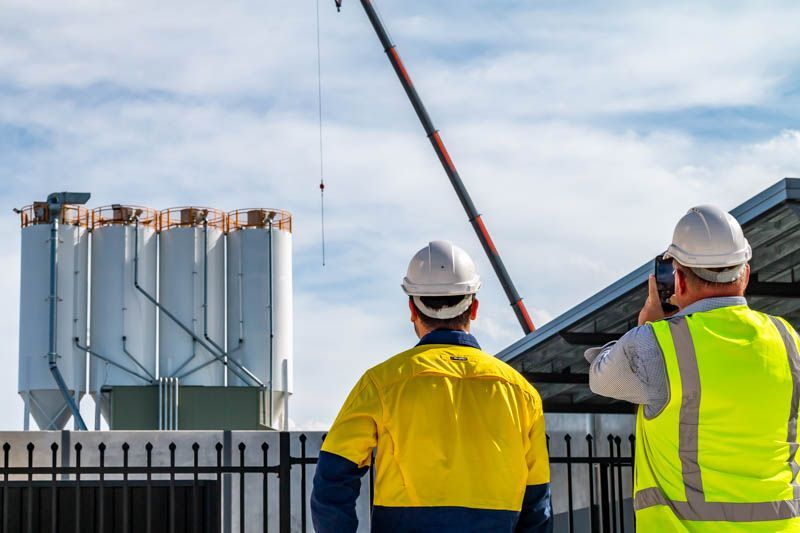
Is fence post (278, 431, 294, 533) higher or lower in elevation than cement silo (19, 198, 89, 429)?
lower

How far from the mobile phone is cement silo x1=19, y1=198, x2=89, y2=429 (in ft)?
80.1

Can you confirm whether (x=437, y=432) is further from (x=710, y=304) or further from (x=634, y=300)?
(x=634, y=300)

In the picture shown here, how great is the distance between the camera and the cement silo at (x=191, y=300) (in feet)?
89.4

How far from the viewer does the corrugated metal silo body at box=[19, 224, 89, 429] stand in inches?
1056

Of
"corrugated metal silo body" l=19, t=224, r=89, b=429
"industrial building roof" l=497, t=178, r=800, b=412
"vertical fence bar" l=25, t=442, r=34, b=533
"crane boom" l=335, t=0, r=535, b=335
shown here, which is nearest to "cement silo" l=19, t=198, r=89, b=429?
"corrugated metal silo body" l=19, t=224, r=89, b=429

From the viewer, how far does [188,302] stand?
2731cm

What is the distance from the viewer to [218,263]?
27953mm

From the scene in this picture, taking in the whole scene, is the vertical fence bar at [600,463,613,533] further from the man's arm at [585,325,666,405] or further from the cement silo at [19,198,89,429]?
the cement silo at [19,198,89,429]

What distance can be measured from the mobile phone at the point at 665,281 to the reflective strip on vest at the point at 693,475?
0.32m

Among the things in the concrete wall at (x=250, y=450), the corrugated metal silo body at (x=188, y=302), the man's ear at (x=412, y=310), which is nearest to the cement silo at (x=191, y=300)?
the corrugated metal silo body at (x=188, y=302)

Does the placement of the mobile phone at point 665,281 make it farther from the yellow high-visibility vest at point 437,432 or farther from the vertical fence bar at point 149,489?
the vertical fence bar at point 149,489

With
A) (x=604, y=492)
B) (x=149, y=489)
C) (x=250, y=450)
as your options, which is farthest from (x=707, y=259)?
(x=250, y=450)

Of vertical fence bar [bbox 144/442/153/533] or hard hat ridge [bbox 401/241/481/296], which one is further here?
vertical fence bar [bbox 144/442/153/533]

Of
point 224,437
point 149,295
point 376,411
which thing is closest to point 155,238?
point 149,295
